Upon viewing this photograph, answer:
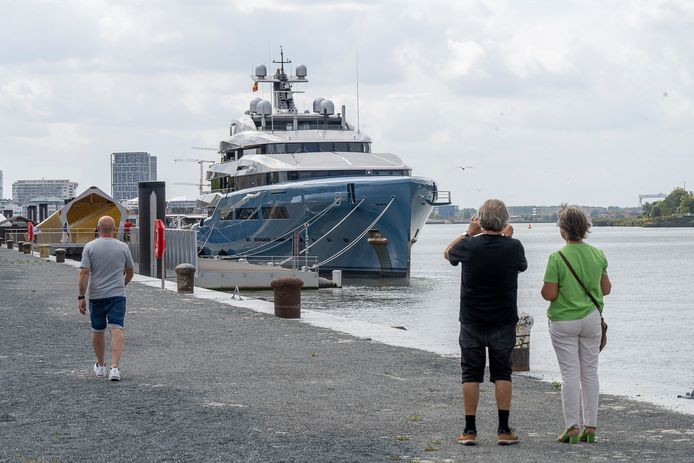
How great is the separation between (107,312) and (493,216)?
5215 millimetres

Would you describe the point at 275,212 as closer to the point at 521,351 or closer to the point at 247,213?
the point at 247,213

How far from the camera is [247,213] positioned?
179 ft

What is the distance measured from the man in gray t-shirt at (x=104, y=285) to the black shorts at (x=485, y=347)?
4.66 meters

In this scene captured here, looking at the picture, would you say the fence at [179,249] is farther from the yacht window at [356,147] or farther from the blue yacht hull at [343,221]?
the yacht window at [356,147]

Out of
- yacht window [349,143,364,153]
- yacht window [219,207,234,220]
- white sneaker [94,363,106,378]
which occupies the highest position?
yacht window [349,143,364,153]

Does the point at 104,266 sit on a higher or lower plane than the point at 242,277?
higher

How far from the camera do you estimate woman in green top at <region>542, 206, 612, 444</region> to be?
8750mm

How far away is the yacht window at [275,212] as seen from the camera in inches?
2021

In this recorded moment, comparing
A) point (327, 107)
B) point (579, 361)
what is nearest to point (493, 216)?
point (579, 361)

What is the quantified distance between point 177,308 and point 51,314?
2.56 meters

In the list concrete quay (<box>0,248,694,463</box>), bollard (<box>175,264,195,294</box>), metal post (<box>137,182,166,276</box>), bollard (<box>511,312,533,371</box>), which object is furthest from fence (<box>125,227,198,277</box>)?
bollard (<box>511,312,533,371</box>)

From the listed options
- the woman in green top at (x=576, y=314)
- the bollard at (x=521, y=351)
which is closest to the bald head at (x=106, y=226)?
the bollard at (x=521, y=351)

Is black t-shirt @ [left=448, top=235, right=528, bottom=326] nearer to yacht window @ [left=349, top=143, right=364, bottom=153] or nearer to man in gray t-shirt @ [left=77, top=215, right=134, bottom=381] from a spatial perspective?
man in gray t-shirt @ [left=77, top=215, right=134, bottom=381]

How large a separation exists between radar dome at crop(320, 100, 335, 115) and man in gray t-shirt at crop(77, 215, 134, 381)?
170 feet
